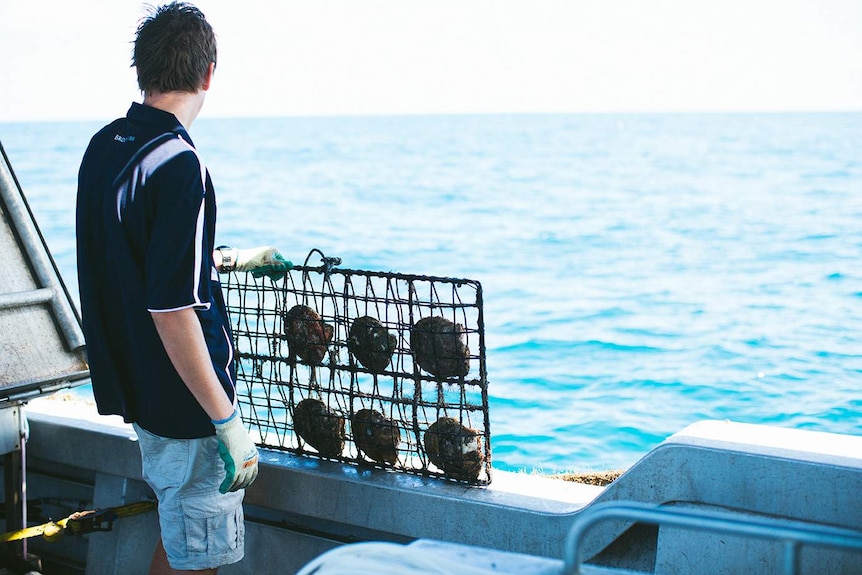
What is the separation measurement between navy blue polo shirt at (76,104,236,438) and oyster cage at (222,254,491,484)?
0.56 m

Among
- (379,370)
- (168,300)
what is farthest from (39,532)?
(168,300)

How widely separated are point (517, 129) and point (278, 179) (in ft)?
142

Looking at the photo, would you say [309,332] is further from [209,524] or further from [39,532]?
[39,532]

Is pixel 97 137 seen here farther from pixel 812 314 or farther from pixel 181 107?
pixel 812 314

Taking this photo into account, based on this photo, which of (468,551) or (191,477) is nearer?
(468,551)

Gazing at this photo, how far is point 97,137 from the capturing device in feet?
Answer: 7.34

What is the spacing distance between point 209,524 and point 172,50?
1.18m

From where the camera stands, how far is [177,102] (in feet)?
7.25

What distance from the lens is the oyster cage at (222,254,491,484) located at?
2732mm

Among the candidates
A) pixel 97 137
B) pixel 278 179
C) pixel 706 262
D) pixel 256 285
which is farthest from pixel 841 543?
pixel 278 179

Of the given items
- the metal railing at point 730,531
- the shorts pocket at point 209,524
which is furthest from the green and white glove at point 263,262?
the metal railing at point 730,531

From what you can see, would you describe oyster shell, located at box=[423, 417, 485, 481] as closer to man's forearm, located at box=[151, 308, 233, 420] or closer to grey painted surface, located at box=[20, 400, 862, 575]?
grey painted surface, located at box=[20, 400, 862, 575]

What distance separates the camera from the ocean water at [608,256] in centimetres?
1342

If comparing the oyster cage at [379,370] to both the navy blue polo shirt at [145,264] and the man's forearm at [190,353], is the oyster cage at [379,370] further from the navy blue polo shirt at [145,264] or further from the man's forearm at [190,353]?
the man's forearm at [190,353]
